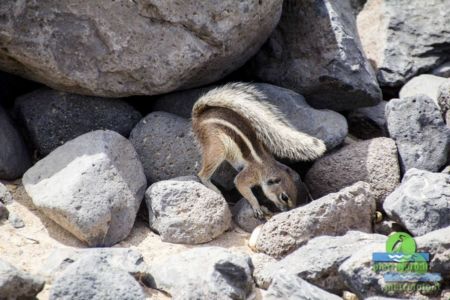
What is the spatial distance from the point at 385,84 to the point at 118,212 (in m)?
3.30

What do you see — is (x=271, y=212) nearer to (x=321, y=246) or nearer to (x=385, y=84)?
(x=321, y=246)

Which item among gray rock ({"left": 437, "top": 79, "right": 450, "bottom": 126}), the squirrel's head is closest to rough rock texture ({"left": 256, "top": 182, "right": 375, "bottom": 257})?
the squirrel's head

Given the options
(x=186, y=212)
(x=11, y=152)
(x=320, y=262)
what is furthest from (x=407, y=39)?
(x=11, y=152)

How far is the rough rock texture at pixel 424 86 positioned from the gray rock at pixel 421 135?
741mm

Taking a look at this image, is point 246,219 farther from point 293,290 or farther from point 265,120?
point 293,290

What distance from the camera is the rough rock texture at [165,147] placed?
6492 millimetres

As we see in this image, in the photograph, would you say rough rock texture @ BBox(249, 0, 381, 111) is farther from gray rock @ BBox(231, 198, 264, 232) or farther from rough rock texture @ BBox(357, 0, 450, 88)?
gray rock @ BBox(231, 198, 264, 232)

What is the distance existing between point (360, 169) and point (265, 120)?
92 centimetres

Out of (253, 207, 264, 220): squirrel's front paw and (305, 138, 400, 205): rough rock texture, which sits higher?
(305, 138, 400, 205): rough rock texture

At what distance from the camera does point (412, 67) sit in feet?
25.3

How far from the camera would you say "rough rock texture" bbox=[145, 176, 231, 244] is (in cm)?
590

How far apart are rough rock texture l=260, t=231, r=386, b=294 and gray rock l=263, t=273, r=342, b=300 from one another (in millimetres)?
125

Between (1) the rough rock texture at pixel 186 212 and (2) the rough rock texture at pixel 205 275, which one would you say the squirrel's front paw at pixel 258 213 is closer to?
(1) the rough rock texture at pixel 186 212

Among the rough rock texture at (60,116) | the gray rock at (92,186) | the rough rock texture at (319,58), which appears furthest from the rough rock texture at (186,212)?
the rough rock texture at (319,58)
